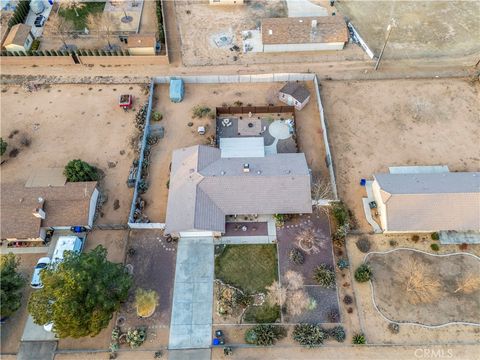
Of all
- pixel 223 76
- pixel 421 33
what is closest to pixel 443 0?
pixel 421 33

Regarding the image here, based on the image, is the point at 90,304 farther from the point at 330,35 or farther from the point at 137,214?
the point at 330,35

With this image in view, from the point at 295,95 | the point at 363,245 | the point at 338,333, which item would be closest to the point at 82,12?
the point at 295,95

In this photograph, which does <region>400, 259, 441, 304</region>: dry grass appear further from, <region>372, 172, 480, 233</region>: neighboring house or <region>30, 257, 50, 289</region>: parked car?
<region>30, 257, 50, 289</region>: parked car

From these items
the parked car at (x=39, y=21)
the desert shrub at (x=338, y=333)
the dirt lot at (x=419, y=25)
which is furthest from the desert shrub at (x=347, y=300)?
the parked car at (x=39, y=21)

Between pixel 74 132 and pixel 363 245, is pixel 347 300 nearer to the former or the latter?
pixel 363 245

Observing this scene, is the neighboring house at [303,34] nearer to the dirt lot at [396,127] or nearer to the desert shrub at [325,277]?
the dirt lot at [396,127]
